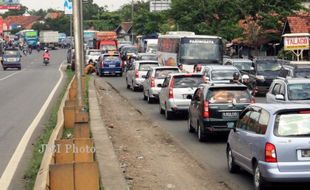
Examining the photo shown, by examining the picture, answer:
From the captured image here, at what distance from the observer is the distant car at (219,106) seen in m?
17.8

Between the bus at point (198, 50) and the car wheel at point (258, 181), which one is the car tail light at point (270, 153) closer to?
the car wheel at point (258, 181)

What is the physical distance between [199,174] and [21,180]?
327 centimetres

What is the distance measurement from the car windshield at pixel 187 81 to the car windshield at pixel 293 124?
12.7 meters

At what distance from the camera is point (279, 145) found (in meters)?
10.7

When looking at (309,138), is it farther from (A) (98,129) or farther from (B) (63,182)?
(A) (98,129)

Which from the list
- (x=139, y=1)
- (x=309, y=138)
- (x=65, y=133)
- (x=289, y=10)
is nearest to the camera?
(x=309, y=138)

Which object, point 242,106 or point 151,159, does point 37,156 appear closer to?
point 151,159

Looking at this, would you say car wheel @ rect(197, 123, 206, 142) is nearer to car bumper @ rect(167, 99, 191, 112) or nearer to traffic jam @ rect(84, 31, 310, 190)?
traffic jam @ rect(84, 31, 310, 190)

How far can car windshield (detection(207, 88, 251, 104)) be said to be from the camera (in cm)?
1800

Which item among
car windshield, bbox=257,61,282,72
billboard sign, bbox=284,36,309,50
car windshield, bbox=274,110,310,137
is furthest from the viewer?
billboard sign, bbox=284,36,309,50

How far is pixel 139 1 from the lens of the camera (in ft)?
518

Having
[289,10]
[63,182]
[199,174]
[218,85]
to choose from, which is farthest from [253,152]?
[289,10]

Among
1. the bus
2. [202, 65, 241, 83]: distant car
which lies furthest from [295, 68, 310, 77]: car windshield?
the bus

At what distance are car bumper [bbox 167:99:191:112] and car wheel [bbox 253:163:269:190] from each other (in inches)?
472
